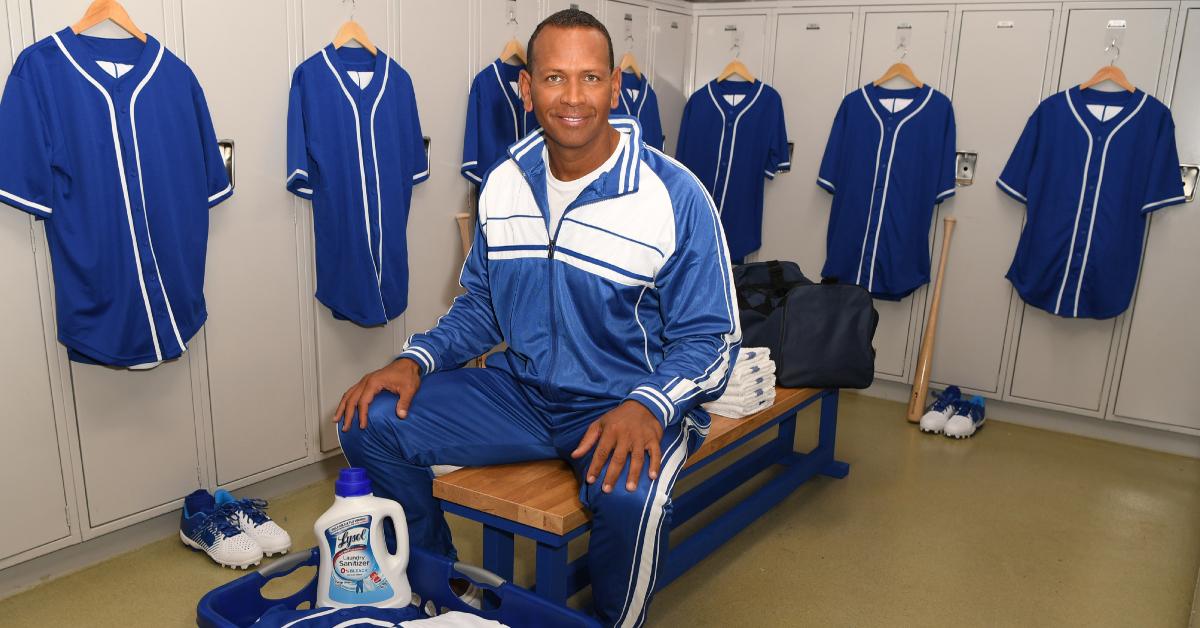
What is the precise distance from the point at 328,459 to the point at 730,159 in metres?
2.59

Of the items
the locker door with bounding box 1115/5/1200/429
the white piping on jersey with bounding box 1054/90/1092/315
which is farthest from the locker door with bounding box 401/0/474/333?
the locker door with bounding box 1115/5/1200/429

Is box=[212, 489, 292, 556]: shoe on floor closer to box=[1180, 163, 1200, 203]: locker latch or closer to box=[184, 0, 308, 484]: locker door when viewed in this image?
box=[184, 0, 308, 484]: locker door

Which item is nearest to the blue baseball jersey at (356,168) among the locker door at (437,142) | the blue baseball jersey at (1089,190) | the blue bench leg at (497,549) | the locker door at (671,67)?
the locker door at (437,142)

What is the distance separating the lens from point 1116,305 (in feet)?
12.7

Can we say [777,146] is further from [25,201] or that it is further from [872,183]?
[25,201]

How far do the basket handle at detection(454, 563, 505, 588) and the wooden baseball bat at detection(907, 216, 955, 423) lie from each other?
3023mm

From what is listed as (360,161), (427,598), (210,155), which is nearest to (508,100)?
(360,161)

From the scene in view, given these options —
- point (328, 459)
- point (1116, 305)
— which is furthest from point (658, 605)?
point (1116, 305)

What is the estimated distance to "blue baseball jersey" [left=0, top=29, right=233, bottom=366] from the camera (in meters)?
2.23

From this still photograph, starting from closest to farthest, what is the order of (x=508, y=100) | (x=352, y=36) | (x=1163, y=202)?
1. (x=352, y=36)
2. (x=508, y=100)
3. (x=1163, y=202)

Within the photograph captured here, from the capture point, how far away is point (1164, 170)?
12.2 ft

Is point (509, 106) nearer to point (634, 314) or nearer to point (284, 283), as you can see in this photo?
point (284, 283)

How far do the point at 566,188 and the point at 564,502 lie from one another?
74cm

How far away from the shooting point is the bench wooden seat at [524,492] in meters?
1.79
